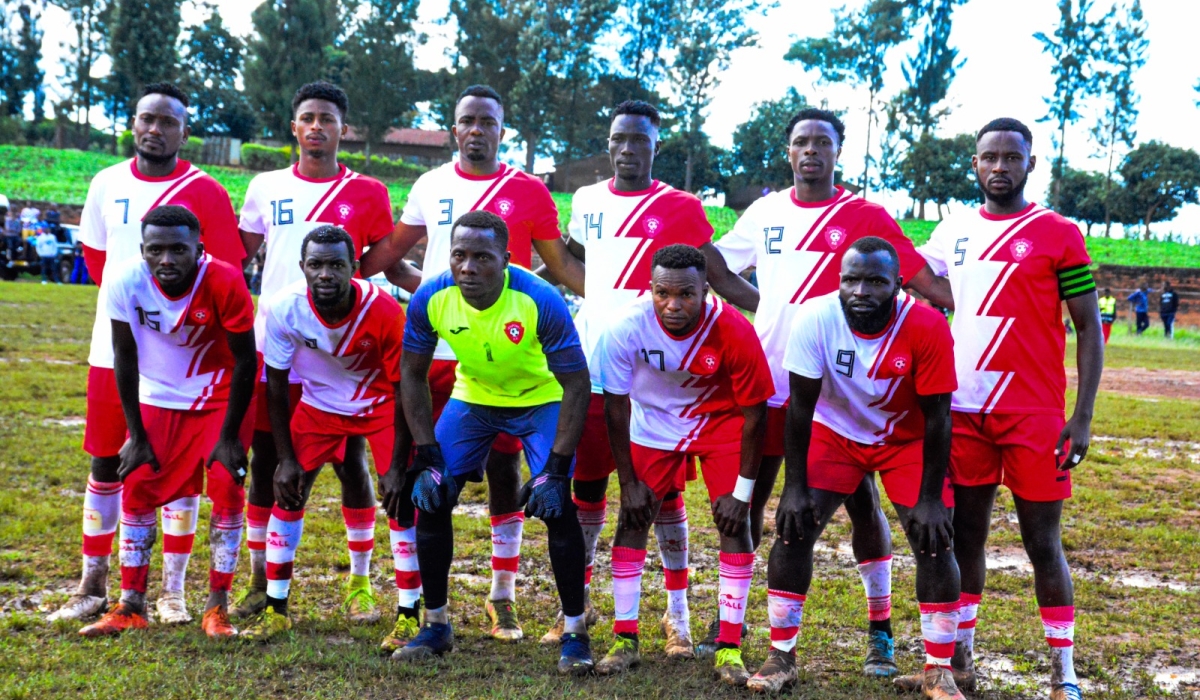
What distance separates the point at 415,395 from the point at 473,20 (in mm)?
60150

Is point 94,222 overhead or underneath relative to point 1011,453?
overhead

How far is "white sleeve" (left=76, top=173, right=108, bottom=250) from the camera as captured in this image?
5234 mm

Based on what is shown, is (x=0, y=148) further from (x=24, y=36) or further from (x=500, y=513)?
(x=500, y=513)

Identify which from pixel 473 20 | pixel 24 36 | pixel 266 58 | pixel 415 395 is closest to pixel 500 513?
pixel 415 395

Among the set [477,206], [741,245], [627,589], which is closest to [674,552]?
[627,589]

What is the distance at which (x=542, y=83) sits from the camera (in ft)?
194

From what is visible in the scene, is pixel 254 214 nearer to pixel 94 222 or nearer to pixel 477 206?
pixel 94 222

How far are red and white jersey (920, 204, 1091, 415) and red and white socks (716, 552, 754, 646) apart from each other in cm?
116

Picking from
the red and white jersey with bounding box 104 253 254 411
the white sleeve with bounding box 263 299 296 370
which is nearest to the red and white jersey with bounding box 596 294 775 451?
the white sleeve with bounding box 263 299 296 370

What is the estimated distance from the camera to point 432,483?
458cm

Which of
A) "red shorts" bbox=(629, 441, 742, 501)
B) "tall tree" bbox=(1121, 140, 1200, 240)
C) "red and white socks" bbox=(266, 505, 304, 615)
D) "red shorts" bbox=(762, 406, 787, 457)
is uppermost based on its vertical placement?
"tall tree" bbox=(1121, 140, 1200, 240)

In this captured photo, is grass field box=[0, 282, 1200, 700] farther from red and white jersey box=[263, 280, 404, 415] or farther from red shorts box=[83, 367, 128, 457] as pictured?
red and white jersey box=[263, 280, 404, 415]

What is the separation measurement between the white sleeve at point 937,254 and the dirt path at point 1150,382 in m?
12.7

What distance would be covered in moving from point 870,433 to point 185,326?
3240 millimetres
